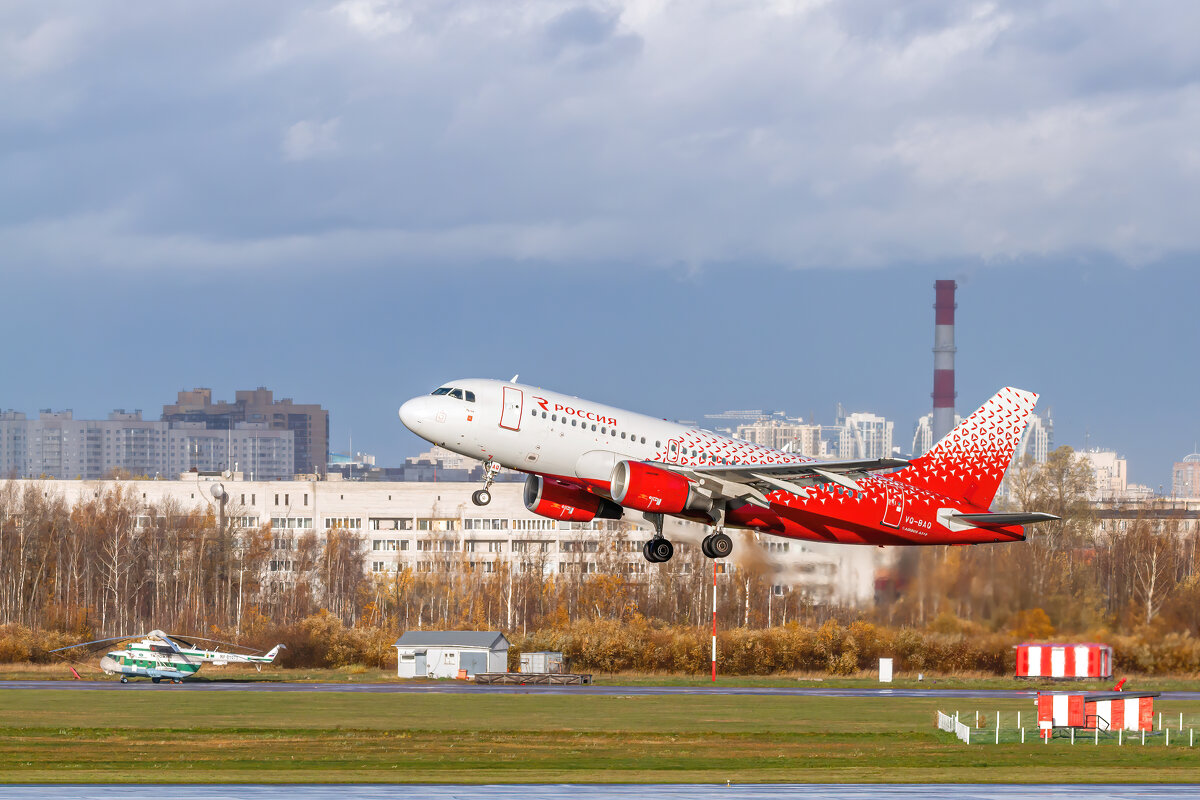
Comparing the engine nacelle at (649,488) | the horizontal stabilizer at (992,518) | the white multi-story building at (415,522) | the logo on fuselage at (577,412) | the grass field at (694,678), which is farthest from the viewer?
the white multi-story building at (415,522)

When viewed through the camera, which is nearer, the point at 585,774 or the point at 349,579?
the point at 585,774

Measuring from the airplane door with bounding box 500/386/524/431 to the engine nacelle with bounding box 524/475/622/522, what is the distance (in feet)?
15.4

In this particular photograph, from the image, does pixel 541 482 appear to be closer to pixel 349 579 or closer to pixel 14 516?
pixel 349 579

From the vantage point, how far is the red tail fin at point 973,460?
7019 centimetres

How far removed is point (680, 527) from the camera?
91.4 meters

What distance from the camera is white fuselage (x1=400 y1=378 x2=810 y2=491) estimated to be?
189ft

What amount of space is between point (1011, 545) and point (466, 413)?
132ft

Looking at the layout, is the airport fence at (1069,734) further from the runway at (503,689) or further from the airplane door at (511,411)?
the airplane door at (511,411)

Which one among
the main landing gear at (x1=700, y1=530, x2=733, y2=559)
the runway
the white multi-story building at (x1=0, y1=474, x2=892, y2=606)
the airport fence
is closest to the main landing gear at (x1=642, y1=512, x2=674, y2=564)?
the main landing gear at (x1=700, y1=530, x2=733, y2=559)

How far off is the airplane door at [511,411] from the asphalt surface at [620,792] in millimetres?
12745

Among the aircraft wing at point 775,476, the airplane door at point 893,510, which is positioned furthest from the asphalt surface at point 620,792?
the aircraft wing at point 775,476

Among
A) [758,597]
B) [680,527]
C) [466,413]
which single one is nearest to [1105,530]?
[758,597]

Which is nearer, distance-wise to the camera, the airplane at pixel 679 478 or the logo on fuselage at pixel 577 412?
the airplane at pixel 679 478

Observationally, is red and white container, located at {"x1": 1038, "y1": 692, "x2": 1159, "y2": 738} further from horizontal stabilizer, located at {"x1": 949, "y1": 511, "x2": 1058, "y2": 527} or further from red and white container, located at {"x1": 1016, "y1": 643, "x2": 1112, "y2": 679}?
horizontal stabilizer, located at {"x1": 949, "y1": 511, "x2": 1058, "y2": 527}
